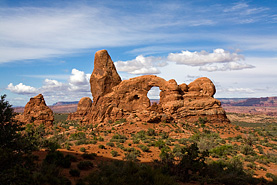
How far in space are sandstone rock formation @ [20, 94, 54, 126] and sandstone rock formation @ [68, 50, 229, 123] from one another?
7.25m

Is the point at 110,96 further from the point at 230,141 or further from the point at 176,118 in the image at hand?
the point at 230,141

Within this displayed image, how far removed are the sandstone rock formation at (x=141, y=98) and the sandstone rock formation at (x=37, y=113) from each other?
7250 millimetres

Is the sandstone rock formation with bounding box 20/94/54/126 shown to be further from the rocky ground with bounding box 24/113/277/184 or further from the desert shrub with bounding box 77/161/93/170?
the desert shrub with bounding box 77/161/93/170

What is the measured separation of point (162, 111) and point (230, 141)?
12.2 m

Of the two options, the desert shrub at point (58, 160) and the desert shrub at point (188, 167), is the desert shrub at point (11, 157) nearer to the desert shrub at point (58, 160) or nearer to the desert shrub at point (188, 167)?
the desert shrub at point (58, 160)

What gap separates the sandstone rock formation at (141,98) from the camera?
37.7 metres

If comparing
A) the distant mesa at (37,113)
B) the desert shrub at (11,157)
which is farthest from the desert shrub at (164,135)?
the distant mesa at (37,113)

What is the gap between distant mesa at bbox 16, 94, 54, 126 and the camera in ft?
127

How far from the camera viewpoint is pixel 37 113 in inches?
1540

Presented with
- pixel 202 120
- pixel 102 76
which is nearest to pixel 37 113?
pixel 102 76

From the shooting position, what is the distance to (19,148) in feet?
33.7

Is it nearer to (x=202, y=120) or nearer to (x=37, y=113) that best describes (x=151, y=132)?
(x=202, y=120)

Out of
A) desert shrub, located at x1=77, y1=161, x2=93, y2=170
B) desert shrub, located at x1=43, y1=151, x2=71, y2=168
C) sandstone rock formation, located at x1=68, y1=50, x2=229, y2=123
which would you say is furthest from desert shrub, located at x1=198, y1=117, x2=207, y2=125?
desert shrub, located at x1=43, y1=151, x2=71, y2=168

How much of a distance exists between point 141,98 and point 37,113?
64.5 ft
